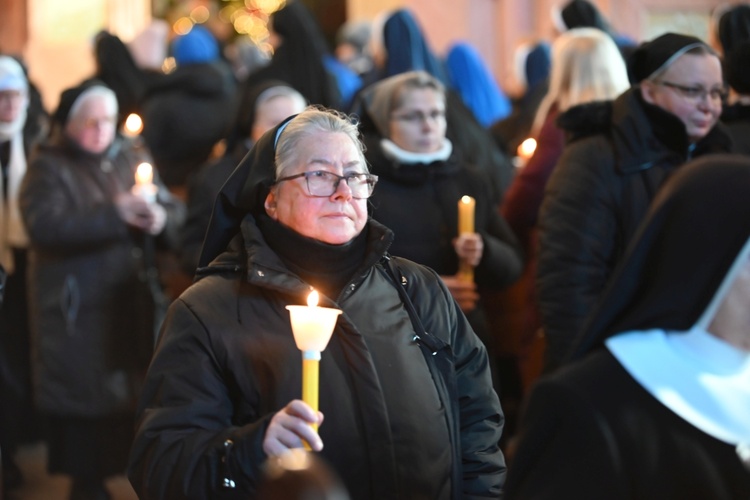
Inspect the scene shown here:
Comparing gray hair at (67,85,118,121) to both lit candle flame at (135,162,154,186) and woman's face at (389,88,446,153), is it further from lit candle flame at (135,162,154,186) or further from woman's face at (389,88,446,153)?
woman's face at (389,88,446,153)

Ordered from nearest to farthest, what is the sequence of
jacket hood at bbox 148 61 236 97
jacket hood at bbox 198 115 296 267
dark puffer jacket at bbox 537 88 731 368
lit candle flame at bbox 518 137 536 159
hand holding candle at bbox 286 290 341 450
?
1. hand holding candle at bbox 286 290 341 450
2. jacket hood at bbox 198 115 296 267
3. dark puffer jacket at bbox 537 88 731 368
4. lit candle flame at bbox 518 137 536 159
5. jacket hood at bbox 148 61 236 97

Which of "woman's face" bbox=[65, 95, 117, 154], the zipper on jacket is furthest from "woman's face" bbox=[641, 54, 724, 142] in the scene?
"woman's face" bbox=[65, 95, 117, 154]

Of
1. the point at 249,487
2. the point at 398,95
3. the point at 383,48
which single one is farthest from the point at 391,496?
the point at 383,48

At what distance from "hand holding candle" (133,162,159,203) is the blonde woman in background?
1.70 meters

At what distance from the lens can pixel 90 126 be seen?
6.53 meters

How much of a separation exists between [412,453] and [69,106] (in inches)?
147

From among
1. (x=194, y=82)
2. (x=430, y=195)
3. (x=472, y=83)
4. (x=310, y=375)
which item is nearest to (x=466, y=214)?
(x=430, y=195)

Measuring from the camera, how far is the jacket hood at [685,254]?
2525 millimetres

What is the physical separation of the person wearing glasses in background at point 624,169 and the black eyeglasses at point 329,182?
61.1 inches

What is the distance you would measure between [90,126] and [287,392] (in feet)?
11.4

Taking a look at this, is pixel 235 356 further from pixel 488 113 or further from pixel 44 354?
pixel 488 113

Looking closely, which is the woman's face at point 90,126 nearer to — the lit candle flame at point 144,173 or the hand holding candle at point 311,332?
the lit candle flame at point 144,173

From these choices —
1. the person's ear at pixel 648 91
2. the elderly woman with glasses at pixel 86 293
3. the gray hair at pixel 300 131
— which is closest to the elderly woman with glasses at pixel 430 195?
the person's ear at pixel 648 91

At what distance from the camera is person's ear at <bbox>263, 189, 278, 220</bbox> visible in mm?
3742
